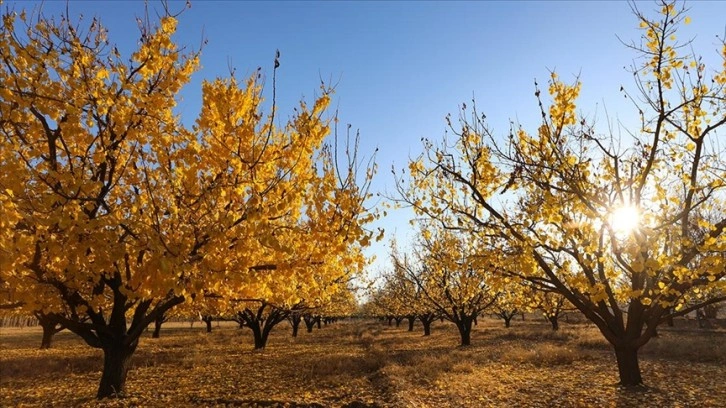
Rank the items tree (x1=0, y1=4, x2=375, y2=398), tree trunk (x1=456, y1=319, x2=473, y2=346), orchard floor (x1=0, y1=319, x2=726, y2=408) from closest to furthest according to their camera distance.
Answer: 1. tree (x1=0, y1=4, x2=375, y2=398)
2. orchard floor (x1=0, y1=319, x2=726, y2=408)
3. tree trunk (x1=456, y1=319, x2=473, y2=346)

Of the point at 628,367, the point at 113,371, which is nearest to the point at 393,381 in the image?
the point at 628,367

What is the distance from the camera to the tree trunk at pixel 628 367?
35.3 ft

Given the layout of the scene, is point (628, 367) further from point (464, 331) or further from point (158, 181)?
point (464, 331)

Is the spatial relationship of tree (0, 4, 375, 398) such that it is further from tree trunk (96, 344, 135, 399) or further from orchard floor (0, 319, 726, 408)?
orchard floor (0, 319, 726, 408)

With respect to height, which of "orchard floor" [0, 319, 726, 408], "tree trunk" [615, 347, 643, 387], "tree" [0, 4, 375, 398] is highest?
"tree" [0, 4, 375, 398]

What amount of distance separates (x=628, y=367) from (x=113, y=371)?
1352 cm

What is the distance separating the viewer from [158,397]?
1124 cm

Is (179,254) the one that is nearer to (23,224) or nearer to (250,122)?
(250,122)

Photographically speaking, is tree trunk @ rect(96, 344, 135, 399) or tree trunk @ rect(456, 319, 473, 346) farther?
tree trunk @ rect(456, 319, 473, 346)

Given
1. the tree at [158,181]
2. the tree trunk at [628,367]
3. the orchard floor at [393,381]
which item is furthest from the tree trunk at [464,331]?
the tree at [158,181]

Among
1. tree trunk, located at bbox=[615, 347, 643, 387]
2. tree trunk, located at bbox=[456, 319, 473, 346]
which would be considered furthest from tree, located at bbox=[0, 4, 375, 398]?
tree trunk, located at bbox=[456, 319, 473, 346]

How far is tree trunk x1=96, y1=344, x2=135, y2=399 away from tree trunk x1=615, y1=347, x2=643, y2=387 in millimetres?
12929

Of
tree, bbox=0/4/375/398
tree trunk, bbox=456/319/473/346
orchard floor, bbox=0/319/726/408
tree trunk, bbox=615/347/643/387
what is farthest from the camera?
tree trunk, bbox=456/319/473/346

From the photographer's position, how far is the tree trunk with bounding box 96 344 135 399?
33.6 feet
